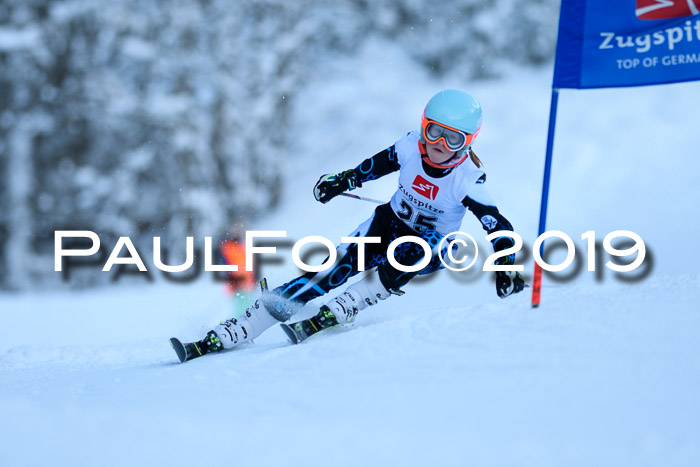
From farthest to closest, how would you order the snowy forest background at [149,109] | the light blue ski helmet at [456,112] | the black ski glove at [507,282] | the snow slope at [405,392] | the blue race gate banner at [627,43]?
the snowy forest background at [149,109]
the light blue ski helmet at [456,112]
the black ski glove at [507,282]
the blue race gate banner at [627,43]
the snow slope at [405,392]

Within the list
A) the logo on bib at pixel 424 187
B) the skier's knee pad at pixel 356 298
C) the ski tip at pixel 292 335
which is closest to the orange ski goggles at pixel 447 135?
the logo on bib at pixel 424 187

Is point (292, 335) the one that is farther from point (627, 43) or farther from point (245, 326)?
point (627, 43)

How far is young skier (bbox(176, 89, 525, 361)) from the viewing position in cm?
360

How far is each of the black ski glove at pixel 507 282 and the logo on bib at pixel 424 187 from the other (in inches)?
22.3

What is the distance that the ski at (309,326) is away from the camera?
3773 mm

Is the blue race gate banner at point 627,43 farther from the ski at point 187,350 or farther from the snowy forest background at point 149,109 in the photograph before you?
the snowy forest background at point 149,109

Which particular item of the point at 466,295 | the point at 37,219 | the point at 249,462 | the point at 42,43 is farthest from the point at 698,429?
the point at 37,219

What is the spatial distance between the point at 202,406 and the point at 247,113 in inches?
436

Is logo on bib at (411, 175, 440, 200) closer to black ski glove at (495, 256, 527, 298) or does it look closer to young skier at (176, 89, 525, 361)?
young skier at (176, 89, 525, 361)

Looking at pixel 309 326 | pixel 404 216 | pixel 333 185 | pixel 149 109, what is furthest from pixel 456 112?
pixel 149 109

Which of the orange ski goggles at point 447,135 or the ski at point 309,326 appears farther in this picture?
the ski at point 309,326

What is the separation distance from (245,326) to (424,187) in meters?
1.28

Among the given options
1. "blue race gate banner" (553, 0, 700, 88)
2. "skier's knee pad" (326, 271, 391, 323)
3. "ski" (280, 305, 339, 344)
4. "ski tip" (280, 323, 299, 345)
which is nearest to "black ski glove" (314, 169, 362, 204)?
"skier's knee pad" (326, 271, 391, 323)

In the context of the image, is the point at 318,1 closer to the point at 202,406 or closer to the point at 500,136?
the point at 500,136
